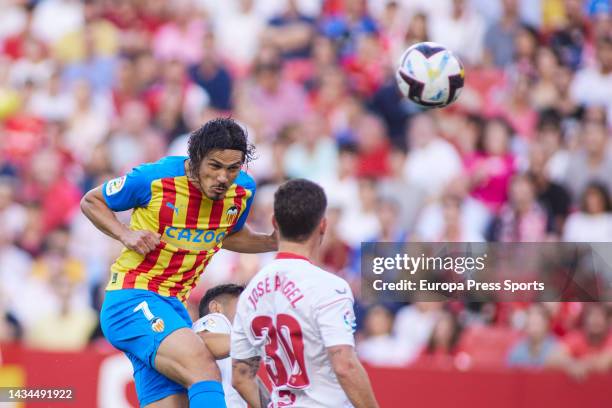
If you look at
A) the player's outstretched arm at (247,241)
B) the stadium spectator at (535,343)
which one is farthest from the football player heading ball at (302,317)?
the stadium spectator at (535,343)

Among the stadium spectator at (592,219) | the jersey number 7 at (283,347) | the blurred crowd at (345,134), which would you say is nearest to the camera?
the jersey number 7 at (283,347)

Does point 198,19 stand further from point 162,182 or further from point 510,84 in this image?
point 162,182

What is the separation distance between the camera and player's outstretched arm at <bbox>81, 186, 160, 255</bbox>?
242 inches

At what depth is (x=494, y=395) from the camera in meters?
9.34

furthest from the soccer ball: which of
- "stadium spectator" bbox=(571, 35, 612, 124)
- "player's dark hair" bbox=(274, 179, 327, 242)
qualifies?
"stadium spectator" bbox=(571, 35, 612, 124)

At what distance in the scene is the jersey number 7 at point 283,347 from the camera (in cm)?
520

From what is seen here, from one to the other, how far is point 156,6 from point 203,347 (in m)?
10.0

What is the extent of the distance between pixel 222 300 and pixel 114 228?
929mm

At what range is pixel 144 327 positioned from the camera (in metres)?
6.07

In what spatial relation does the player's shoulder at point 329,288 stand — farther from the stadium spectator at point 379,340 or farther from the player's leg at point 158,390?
the stadium spectator at point 379,340

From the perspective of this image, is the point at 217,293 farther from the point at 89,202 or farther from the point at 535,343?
the point at 535,343

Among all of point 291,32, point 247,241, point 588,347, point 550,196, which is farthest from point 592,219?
point 247,241

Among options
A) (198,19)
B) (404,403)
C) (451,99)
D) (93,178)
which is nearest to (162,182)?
(451,99)

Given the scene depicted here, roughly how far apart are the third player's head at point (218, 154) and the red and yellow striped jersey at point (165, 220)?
0.58 feet
